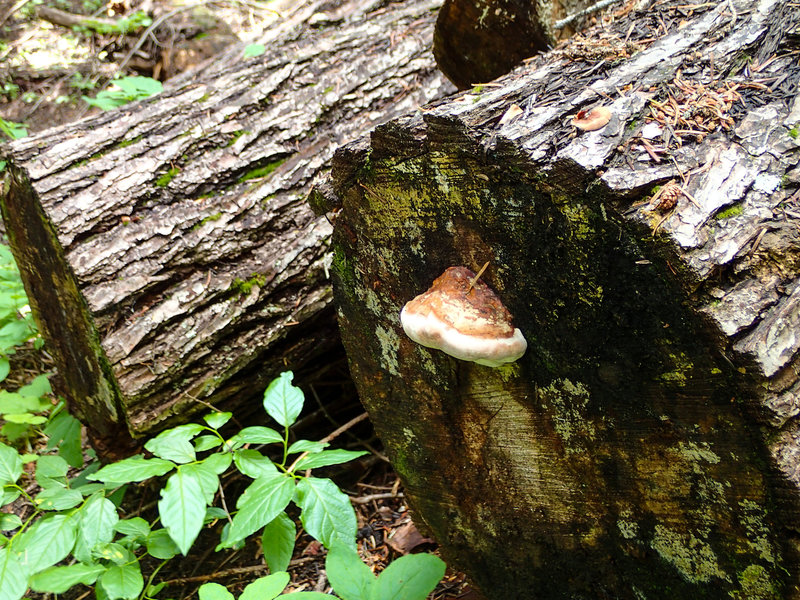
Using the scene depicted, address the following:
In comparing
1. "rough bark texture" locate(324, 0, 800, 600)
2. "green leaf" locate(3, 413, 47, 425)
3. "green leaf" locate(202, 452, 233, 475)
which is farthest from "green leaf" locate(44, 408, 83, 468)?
"rough bark texture" locate(324, 0, 800, 600)

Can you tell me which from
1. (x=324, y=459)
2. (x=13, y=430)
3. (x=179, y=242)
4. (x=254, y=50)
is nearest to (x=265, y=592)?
(x=324, y=459)

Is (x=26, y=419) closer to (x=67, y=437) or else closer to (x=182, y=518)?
(x=67, y=437)

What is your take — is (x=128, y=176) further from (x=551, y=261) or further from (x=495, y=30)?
(x=551, y=261)

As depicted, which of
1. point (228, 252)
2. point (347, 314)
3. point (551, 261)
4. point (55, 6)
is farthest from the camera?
point (55, 6)

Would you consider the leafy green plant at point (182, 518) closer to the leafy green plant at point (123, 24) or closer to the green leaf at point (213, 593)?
the green leaf at point (213, 593)

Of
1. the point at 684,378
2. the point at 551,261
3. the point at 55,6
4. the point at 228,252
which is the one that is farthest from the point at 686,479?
the point at 55,6

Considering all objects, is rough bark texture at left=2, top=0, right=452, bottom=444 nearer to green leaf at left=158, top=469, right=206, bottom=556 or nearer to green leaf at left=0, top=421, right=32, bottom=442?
green leaf at left=0, top=421, right=32, bottom=442

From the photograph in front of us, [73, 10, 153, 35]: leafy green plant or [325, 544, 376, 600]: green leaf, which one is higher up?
[73, 10, 153, 35]: leafy green plant
